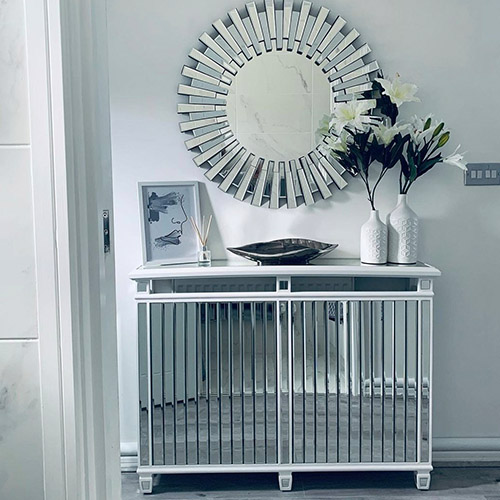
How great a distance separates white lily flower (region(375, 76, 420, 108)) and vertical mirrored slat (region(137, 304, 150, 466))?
4.08ft

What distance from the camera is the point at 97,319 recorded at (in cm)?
109

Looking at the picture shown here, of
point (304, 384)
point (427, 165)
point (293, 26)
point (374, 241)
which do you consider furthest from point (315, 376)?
point (293, 26)

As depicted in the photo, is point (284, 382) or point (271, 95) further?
point (271, 95)

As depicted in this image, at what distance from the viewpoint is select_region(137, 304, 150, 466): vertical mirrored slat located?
8.46 ft

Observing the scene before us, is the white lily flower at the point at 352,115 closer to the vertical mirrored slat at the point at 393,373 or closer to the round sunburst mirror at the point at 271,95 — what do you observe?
the round sunburst mirror at the point at 271,95

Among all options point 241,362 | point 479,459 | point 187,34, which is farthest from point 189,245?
point 479,459

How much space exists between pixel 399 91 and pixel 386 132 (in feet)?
0.56

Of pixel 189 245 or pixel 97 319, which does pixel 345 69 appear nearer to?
pixel 189 245

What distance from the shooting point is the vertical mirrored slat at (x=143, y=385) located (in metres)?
2.58

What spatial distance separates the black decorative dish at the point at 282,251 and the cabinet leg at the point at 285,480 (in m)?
0.82

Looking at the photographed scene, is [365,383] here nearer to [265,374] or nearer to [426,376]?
[426,376]

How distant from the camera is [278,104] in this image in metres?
2.81

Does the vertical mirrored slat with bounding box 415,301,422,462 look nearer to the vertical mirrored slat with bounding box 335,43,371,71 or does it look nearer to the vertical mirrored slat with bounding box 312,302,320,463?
the vertical mirrored slat with bounding box 312,302,320,463

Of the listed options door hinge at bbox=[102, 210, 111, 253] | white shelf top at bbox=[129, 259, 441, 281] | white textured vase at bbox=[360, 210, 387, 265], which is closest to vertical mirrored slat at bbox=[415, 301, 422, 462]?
white shelf top at bbox=[129, 259, 441, 281]
